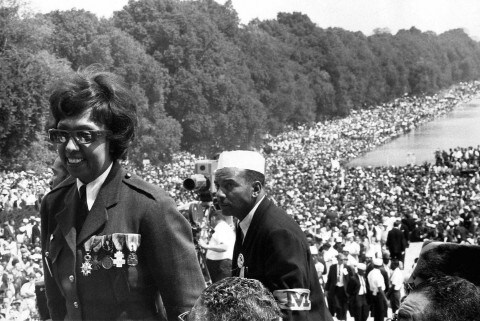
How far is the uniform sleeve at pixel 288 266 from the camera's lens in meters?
4.63

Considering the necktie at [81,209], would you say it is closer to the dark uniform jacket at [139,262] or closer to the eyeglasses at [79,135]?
the dark uniform jacket at [139,262]

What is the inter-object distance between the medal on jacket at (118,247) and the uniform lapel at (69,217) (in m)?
0.16

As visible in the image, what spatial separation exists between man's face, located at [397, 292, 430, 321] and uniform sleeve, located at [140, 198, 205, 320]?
1.14 meters

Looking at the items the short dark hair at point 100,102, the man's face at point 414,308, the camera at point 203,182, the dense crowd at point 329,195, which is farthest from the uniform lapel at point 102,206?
the dense crowd at point 329,195

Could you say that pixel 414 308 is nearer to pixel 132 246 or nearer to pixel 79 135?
pixel 132 246

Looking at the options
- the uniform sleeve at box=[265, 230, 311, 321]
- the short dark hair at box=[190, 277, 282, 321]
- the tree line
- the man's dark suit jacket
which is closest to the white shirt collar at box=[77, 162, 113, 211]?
the uniform sleeve at box=[265, 230, 311, 321]

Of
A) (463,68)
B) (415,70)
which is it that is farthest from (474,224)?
(463,68)

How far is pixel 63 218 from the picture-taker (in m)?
4.14

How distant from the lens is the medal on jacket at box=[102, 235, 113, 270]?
399cm

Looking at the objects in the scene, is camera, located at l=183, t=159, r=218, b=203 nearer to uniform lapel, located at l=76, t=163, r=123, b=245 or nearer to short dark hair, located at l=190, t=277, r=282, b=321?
uniform lapel, located at l=76, t=163, r=123, b=245

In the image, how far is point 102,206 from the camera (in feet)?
13.3

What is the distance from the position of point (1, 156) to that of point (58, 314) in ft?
102

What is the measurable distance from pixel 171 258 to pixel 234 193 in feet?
3.56

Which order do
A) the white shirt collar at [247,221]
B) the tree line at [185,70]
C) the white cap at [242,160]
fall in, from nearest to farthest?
the white shirt collar at [247,221]
the white cap at [242,160]
the tree line at [185,70]
